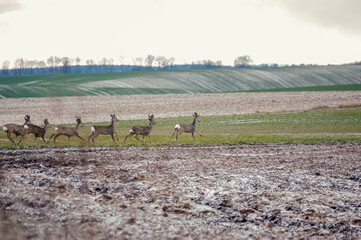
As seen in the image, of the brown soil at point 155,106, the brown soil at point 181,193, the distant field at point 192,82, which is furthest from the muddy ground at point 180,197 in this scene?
the distant field at point 192,82

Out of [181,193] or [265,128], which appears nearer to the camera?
[181,193]

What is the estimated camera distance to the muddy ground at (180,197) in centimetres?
1033

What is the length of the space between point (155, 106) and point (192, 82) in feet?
142

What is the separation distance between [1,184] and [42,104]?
1976 inches

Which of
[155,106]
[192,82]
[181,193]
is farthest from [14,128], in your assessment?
[192,82]

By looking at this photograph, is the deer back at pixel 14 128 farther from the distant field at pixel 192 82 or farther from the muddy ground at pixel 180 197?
the distant field at pixel 192 82

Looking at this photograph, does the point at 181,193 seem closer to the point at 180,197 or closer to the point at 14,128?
the point at 180,197

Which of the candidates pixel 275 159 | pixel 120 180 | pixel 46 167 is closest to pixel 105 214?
pixel 120 180

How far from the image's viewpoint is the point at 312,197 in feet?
43.2

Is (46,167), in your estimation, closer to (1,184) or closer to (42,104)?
(1,184)

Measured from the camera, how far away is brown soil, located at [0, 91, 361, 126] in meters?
53.0

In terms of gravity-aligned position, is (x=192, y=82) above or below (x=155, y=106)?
above

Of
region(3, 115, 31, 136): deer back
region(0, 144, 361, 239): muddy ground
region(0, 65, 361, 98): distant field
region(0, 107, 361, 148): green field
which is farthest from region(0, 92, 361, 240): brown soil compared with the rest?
region(0, 65, 361, 98): distant field

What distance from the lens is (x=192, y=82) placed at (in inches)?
4087
